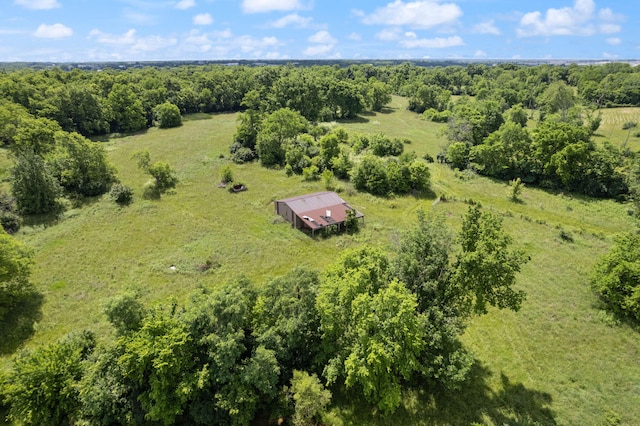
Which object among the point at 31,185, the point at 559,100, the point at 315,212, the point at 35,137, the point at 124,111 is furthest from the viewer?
the point at 559,100

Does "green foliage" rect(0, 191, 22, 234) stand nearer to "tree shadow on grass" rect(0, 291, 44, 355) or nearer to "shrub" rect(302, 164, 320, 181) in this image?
"tree shadow on grass" rect(0, 291, 44, 355)

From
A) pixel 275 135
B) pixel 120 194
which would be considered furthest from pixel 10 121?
pixel 275 135

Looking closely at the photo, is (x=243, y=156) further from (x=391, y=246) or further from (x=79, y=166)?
(x=391, y=246)

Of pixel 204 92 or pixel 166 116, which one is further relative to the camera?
pixel 204 92

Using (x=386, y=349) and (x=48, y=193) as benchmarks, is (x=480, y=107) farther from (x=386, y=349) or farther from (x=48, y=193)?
(x=48, y=193)

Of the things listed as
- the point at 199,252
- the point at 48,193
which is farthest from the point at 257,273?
the point at 48,193

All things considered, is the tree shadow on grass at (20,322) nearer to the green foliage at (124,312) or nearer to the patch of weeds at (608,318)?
the green foliage at (124,312)
